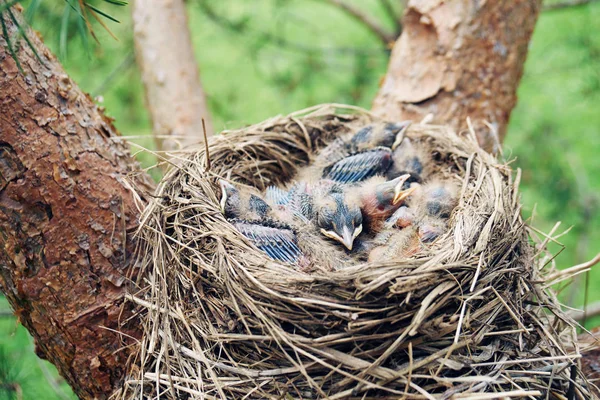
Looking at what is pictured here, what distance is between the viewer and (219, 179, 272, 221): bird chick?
1484mm

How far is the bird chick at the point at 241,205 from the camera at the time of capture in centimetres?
148

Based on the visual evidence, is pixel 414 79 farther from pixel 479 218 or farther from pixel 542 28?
pixel 542 28

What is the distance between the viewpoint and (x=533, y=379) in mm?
1118

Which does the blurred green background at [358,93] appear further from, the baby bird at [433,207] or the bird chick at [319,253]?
the bird chick at [319,253]

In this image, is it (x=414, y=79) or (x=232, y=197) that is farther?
(x=414, y=79)

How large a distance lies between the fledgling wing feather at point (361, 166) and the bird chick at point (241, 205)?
30 centimetres

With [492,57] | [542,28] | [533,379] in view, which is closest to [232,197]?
[533,379]

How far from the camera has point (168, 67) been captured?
202 cm

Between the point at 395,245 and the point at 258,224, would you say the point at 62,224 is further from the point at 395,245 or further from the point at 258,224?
the point at 395,245

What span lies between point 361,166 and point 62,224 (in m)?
0.92

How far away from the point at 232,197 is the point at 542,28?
402cm

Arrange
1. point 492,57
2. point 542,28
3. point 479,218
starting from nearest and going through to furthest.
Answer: point 479,218 → point 492,57 → point 542,28

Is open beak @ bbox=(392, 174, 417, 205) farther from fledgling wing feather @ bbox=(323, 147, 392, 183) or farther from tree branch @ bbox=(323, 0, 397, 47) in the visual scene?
tree branch @ bbox=(323, 0, 397, 47)

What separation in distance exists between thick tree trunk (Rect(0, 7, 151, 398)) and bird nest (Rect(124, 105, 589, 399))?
0.27 ft
